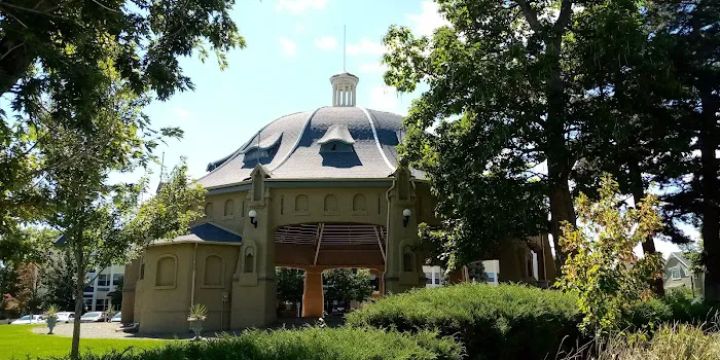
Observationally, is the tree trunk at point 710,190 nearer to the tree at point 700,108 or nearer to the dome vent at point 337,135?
the tree at point 700,108

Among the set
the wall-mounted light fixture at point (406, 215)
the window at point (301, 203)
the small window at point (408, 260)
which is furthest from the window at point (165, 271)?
the wall-mounted light fixture at point (406, 215)

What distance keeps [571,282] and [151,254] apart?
1056 inches

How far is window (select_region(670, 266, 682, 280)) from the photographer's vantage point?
231 feet

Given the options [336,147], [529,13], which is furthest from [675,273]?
[529,13]

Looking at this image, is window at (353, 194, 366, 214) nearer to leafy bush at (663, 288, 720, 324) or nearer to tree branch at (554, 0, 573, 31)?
tree branch at (554, 0, 573, 31)

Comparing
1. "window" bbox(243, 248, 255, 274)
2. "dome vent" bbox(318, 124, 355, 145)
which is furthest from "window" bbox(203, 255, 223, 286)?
"dome vent" bbox(318, 124, 355, 145)

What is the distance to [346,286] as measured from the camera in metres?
62.8

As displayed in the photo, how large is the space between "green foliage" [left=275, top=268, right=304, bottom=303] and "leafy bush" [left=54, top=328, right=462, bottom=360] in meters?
50.7

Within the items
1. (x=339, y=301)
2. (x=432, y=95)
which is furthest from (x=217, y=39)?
(x=339, y=301)

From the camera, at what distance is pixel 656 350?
25.9 ft

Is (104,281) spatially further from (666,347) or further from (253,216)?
(666,347)

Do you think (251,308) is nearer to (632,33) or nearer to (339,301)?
(632,33)

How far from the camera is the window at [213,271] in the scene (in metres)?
31.7

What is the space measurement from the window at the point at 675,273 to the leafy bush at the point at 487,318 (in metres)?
68.9
